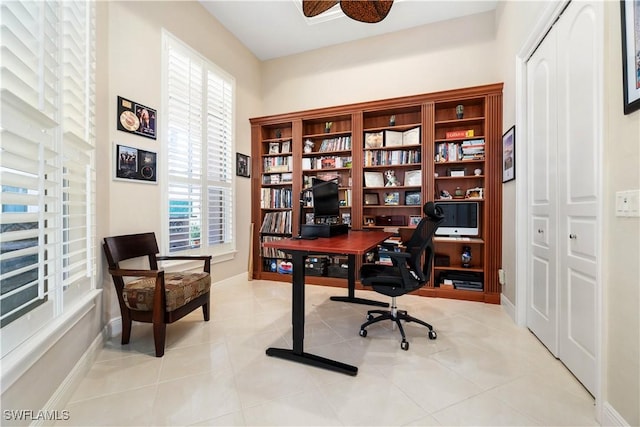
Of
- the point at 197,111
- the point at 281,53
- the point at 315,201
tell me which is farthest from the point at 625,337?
the point at 281,53

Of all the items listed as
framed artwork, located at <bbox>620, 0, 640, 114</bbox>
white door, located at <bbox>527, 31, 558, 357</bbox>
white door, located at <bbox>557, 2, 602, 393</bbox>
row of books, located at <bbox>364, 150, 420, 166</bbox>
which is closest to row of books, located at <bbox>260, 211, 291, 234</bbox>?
row of books, located at <bbox>364, 150, 420, 166</bbox>

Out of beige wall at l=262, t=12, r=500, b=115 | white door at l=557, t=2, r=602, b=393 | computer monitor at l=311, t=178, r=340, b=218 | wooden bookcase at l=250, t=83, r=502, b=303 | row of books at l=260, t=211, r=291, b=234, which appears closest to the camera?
white door at l=557, t=2, r=602, b=393

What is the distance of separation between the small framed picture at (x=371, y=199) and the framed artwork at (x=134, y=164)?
2.47 m

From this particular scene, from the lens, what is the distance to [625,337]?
108 cm

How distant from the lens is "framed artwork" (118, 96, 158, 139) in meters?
2.16

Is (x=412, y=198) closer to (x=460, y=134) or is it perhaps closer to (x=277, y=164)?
(x=460, y=134)

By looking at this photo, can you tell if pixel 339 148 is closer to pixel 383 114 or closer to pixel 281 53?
pixel 383 114

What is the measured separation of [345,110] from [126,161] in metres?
2.57

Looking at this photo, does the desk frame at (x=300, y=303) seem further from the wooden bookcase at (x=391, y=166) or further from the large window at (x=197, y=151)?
the large window at (x=197, y=151)

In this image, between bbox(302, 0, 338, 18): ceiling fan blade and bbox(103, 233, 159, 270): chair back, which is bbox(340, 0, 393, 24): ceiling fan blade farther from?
bbox(103, 233, 159, 270): chair back

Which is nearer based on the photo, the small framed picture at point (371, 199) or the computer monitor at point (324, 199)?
the computer monitor at point (324, 199)

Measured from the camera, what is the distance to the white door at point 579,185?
1.35 meters

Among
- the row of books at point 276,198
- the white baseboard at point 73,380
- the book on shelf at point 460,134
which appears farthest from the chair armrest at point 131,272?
the book on shelf at point 460,134

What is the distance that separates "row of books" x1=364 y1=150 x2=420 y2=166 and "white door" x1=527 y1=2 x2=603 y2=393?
4.16ft
